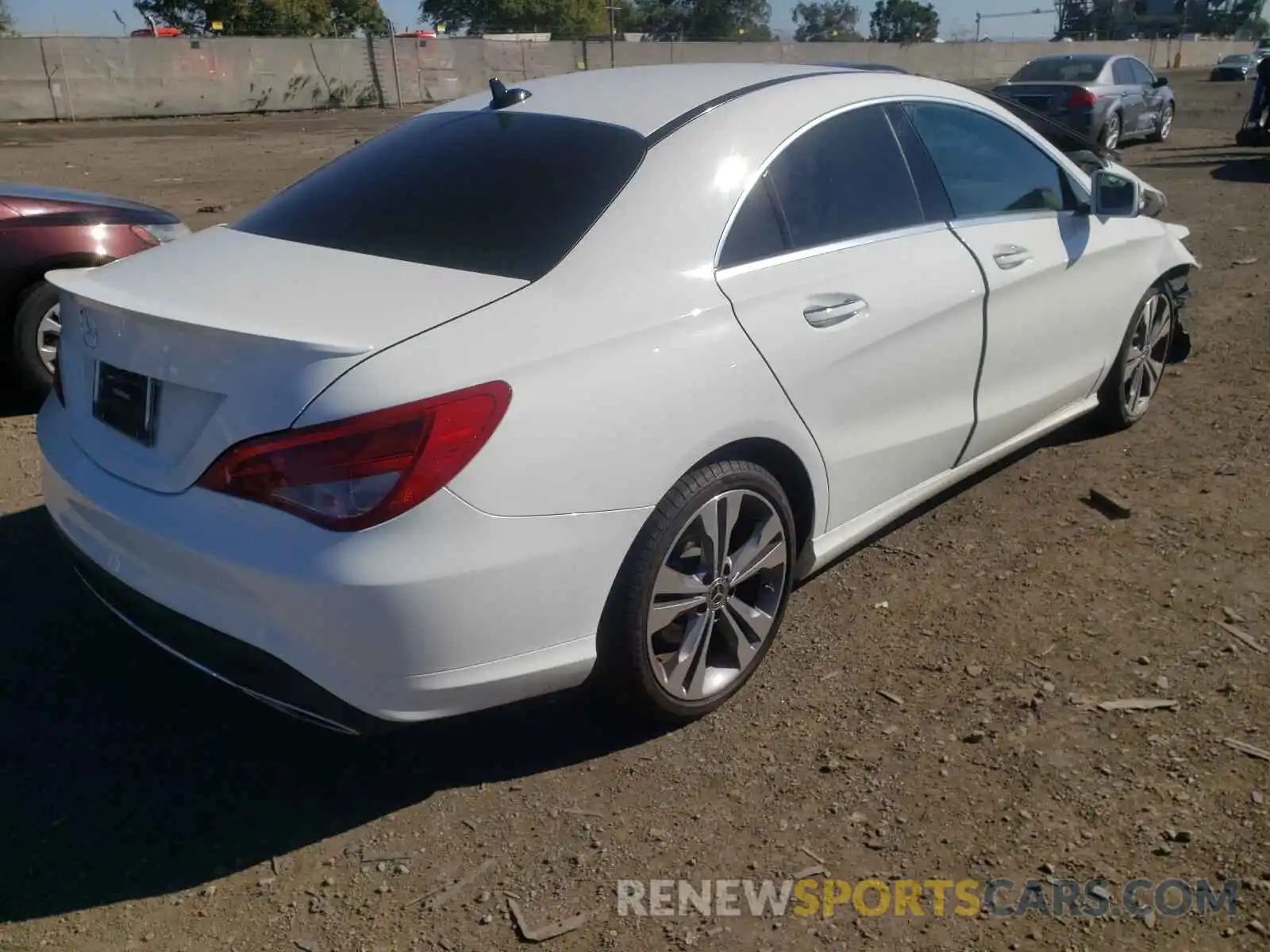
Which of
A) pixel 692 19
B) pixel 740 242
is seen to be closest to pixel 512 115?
pixel 740 242

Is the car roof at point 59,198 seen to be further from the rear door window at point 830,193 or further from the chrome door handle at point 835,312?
the chrome door handle at point 835,312

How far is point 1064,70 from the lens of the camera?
16844 millimetres

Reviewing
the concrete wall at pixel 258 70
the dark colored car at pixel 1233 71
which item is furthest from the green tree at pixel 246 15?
the dark colored car at pixel 1233 71

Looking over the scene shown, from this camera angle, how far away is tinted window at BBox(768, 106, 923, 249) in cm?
335

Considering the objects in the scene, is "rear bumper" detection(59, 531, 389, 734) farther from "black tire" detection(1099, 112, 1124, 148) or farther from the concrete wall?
the concrete wall

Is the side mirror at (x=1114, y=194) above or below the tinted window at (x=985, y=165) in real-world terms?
below

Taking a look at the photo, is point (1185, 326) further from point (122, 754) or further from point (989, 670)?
point (122, 754)

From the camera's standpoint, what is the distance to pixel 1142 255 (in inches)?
192

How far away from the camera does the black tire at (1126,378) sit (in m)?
4.92

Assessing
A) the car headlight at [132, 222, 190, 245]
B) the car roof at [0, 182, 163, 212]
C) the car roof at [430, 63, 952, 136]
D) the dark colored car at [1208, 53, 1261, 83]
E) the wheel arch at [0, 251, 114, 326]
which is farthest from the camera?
the dark colored car at [1208, 53, 1261, 83]

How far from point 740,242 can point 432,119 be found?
1278 millimetres

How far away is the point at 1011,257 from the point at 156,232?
4.17 metres

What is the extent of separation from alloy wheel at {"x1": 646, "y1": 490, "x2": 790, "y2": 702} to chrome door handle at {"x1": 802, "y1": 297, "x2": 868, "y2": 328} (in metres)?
0.54

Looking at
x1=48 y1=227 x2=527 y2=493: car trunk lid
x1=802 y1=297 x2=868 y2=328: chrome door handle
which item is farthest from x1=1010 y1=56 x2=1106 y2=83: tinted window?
x1=48 y1=227 x2=527 y2=493: car trunk lid
